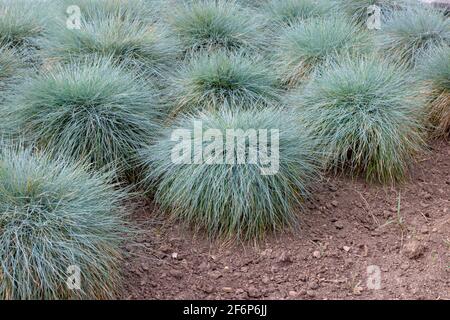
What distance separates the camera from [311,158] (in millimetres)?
4145

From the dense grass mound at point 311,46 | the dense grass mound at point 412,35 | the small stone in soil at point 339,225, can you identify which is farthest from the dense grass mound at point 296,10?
the small stone in soil at point 339,225

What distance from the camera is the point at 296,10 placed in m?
6.26

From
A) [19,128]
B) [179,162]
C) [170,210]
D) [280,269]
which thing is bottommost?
[280,269]

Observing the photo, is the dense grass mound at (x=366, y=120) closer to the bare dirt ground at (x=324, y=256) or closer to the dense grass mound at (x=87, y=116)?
the bare dirt ground at (x=324, y=256)

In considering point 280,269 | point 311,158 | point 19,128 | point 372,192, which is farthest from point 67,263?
point 372,192

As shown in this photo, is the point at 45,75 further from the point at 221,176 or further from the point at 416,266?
the point at 416,266

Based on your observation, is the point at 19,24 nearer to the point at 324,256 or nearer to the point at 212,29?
the point at 212,29

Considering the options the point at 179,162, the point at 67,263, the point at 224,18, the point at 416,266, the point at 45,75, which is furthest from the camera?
the point at 224,18

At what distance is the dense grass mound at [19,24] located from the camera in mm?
5598

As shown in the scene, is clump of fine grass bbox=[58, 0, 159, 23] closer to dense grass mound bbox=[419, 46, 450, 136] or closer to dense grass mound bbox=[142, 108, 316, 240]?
dense grass mound bbox=[142, 108, 316, 240]

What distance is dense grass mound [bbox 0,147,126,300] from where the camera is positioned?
115 inches

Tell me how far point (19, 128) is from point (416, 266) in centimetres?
282

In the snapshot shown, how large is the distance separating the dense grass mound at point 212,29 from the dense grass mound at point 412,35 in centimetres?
127

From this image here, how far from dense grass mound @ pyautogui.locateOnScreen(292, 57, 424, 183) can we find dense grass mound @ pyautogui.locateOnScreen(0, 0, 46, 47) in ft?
8.94
